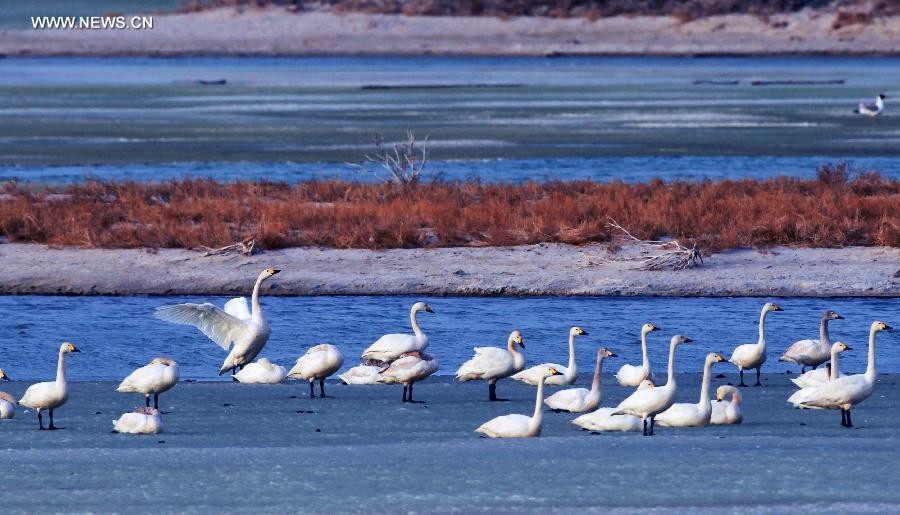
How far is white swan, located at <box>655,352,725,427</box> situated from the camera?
12.8 m

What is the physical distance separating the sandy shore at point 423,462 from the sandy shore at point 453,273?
7.59 m

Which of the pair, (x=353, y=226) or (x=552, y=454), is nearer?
(x=552, y=454)

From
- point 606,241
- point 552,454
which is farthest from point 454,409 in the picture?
point 606,241

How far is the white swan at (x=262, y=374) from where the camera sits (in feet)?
50.6

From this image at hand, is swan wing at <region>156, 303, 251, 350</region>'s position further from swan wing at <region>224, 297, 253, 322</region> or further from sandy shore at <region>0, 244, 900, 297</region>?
sandy shore at <region>0, 244, 900, 297</region>

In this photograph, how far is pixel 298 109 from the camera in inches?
2126

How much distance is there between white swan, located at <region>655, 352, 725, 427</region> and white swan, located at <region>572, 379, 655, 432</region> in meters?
0.21

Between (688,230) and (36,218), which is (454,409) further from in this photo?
(36,218)

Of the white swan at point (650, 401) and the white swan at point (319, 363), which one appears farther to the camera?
the white swan at point (319, 363)

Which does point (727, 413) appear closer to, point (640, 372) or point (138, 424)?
point (640, 372)

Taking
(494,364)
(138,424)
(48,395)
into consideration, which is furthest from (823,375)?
(48,395)

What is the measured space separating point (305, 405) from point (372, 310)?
6.71 meters

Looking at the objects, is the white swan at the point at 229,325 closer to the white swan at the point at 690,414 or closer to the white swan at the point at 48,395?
the white swan at the point at 48,395

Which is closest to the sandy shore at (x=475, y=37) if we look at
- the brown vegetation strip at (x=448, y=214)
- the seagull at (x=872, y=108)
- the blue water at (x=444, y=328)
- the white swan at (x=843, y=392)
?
the seagull at (x=872, y=108)
